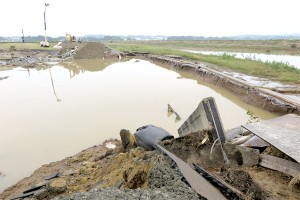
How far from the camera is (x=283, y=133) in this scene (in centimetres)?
386

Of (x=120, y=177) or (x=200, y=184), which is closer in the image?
(x=200, y=184)

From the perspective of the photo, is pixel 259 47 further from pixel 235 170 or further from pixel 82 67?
pixel 235 170

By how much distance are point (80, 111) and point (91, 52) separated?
785 inches

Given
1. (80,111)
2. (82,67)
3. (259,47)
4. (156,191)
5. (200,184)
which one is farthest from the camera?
(259,47)

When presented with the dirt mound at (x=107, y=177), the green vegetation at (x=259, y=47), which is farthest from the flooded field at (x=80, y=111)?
the green vegetation at (x=259, y=47)

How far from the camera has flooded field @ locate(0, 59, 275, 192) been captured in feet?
20.3

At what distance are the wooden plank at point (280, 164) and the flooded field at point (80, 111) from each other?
3.18m

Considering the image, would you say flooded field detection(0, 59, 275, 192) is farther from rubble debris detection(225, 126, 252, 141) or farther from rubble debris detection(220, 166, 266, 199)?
rubble debris detection(220, 166, 266, 199)

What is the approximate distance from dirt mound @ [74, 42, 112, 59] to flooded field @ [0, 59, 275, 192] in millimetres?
12906

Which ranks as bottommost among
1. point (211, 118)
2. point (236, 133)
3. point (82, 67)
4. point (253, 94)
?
point (82, 67)

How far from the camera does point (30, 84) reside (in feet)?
46.0

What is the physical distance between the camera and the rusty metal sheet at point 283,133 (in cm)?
342

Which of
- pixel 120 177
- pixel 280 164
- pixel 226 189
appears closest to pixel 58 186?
pixel 120 177

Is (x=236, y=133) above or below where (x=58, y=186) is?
above
